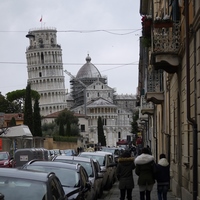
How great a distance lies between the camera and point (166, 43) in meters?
19.9

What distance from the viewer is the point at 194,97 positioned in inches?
632

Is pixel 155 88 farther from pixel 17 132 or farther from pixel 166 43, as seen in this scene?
pixel 17 132

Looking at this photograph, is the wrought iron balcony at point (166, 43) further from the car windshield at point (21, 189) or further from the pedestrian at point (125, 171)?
the car windshield at point (21, 189)

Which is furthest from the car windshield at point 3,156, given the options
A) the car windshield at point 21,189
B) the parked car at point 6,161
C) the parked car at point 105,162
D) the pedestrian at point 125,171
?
the car windshield at point 21,189

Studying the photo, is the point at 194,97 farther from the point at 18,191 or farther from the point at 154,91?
the point at 154,91

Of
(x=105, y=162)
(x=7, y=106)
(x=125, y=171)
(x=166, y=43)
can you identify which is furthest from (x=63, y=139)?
(x=125, y=171)

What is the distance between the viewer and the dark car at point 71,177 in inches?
548

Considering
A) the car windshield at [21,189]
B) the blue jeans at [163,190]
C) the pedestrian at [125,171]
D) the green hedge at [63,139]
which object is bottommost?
the green hedge at [63,139]

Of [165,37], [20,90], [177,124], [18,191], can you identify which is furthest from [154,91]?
[20,90]

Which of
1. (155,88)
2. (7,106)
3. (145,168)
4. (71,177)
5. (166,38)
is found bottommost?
(145,168)

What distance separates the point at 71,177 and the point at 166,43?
632 centimetres

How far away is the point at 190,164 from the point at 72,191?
4.77m

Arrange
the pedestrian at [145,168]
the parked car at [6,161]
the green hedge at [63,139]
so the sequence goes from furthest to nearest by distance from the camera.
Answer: the green hedge at [63,139] < the parked car at [6,161] < the pedestrian at [145,168]

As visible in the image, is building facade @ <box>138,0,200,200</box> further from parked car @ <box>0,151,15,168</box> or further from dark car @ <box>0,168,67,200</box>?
parked car @ <box>0,151,15,168</box>
